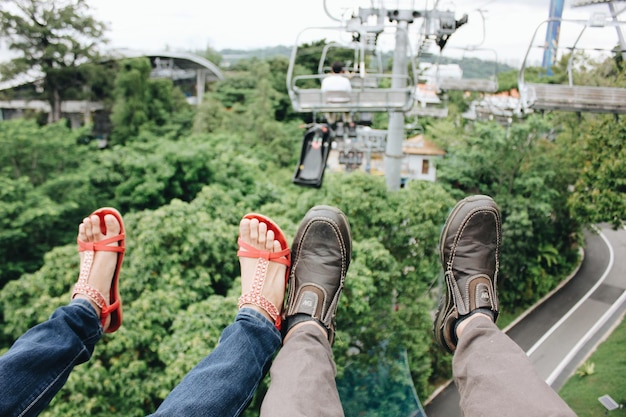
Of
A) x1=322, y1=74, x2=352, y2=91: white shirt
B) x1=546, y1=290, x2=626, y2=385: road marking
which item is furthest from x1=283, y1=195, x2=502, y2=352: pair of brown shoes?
x1=546, y1=290, x2=626, y2=385: road marking

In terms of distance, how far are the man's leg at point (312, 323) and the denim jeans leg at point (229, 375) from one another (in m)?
0.08

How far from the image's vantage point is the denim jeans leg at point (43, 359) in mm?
1595

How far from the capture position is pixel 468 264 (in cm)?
232

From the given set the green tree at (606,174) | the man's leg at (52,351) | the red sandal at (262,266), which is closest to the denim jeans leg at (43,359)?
the man's leg at (52,351)

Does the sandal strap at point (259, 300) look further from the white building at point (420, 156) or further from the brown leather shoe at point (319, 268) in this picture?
the white building at point (420, 156)

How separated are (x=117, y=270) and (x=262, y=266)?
32.5 inches

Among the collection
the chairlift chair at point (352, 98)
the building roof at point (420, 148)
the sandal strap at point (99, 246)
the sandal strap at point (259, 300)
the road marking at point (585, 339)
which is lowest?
the road marking at point (585, 339)

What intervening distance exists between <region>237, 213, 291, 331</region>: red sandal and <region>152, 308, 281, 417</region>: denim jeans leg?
0.11 metres

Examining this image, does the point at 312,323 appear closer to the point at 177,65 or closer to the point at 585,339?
the point at 585,339

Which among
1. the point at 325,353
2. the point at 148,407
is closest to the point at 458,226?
the point at 325,353

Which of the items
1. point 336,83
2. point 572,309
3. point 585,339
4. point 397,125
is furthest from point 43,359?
point 572,309

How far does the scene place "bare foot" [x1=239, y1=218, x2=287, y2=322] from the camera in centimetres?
223

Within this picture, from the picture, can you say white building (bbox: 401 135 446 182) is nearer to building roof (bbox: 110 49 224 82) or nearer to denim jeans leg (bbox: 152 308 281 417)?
building roof (bbox: 110 49 224 82)

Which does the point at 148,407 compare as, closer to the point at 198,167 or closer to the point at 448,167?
the point at 198,167
